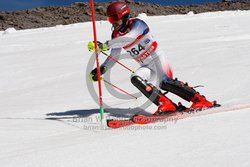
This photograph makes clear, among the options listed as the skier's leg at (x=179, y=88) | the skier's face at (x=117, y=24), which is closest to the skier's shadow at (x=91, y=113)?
the skier's leg at (x=179, y=88)

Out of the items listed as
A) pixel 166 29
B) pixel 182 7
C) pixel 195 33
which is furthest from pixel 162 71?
pixel 182 7

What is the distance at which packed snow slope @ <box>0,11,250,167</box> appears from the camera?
129 inches

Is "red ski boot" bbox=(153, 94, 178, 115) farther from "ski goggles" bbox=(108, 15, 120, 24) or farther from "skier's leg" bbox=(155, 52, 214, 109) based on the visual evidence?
"ski goggles" bbox=(108, 15, 120, 24)

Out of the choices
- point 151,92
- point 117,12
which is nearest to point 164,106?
point 151,92

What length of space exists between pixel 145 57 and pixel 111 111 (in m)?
1.34

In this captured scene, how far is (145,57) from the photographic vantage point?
17.9 feet

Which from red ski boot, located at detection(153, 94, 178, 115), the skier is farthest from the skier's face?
red ski boot, located at detection(153, 94, 178, 115)

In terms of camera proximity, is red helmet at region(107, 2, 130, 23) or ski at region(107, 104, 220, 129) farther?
red helmet at region(107, 2, 130, 23)

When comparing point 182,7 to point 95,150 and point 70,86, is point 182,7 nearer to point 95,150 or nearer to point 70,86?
point 70,86

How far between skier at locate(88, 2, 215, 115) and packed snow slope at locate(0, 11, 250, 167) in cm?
73

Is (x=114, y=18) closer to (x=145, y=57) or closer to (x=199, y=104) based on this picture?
(x=145, y=57)

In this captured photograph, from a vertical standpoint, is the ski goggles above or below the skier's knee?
above

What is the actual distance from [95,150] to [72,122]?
227 cm

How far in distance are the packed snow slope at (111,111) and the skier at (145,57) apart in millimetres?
729
